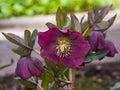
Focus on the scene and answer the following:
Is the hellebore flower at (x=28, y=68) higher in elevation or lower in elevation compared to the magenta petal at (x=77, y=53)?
lower

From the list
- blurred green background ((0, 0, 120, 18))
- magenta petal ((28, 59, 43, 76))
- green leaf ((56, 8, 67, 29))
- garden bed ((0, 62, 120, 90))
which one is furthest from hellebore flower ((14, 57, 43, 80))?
blurred green background ((0, 0, 120, 18))

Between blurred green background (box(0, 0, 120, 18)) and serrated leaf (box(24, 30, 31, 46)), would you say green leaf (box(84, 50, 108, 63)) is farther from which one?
blurred green background (box(0, 0, 120, 18))

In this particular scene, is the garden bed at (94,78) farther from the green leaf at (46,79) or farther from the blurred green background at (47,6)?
the blurred green background at (47,6)

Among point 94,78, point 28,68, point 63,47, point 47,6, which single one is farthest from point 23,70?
point 47,6

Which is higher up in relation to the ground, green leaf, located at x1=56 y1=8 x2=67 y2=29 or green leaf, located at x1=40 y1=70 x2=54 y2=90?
green leaf, located at x1=56 y1=8 x2=67 y2=29

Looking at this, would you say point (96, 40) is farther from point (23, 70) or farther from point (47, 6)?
point (47, 6)

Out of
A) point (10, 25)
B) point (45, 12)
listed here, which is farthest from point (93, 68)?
point (45, 12)

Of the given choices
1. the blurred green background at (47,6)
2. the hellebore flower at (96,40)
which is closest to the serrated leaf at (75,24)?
the hellebore flower at (96,40)
